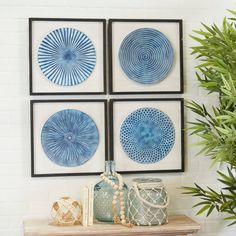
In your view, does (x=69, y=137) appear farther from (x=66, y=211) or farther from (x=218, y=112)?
(x=218, y=112)

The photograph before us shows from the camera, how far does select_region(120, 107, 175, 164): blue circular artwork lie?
3248mm

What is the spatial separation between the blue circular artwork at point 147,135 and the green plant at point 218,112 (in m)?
0.17

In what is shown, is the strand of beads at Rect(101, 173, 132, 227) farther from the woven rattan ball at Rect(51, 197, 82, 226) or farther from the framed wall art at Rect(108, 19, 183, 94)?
the framed wall art at Rect(108, 19, 183, 94)

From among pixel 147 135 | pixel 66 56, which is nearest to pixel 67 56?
pixel 66 56

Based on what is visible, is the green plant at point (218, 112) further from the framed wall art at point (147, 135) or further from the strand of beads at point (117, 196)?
the strand of beads at point (117, 196)

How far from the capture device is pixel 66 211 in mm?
2992

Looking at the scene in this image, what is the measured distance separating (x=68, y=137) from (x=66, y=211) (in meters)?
0.42

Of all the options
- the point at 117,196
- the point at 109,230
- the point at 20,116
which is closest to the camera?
the point at 109,230

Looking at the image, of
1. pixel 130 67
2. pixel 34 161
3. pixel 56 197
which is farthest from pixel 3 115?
pixel 130 67

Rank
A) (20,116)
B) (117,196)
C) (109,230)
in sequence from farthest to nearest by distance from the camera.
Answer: (20,116) < (117,196) < (109,230)

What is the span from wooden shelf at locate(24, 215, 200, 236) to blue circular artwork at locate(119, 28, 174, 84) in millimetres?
817

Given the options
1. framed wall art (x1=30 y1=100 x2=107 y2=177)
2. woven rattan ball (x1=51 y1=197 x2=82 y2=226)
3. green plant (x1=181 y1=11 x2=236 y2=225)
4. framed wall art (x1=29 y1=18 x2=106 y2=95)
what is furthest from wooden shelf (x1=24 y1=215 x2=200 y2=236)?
framed wall art (x1=29 y1=18 x2=106 y2=95)

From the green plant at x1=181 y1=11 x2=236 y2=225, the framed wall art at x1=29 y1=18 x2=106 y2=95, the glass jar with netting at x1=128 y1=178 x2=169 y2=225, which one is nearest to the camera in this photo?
the green plant at x1=181 y1=11 x2=236 y2=225

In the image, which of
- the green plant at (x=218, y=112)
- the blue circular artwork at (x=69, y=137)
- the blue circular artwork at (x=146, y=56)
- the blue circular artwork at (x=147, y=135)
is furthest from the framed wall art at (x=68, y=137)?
the green plant at (x=218, y=112)
